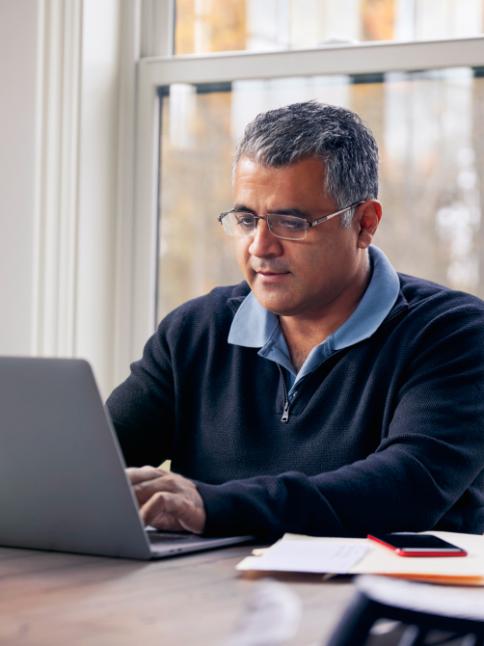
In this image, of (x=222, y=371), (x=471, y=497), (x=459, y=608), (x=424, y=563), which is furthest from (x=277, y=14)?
(x=459, y=608)

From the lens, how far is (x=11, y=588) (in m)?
1.10

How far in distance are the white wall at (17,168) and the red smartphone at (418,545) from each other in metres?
1.50

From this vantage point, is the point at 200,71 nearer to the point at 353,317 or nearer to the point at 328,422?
the point at 353,317

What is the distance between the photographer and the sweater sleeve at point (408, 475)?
4.57ft

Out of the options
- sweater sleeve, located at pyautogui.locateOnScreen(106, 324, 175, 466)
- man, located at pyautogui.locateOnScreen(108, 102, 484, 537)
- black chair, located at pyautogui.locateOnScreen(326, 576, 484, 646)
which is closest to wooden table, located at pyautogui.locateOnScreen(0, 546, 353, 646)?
black chair, located at pyautogui.locateOnScreen(326, 576, 484, 646)

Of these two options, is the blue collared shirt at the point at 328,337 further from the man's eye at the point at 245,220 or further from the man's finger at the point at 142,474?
the man's finger at the point at 142,474

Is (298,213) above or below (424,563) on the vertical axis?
above

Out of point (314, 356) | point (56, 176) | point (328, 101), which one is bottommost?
point (314, 356)

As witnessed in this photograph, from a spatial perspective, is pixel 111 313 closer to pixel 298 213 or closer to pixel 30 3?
pixel 30 3

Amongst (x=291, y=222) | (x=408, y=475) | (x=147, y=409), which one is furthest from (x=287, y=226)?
(x=408, y=475)

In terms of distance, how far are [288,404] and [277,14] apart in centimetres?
127

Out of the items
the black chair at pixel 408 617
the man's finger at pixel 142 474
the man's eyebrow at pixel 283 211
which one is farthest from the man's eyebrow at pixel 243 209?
the black chair at pixel 408 617

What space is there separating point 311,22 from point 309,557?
1.80 meters

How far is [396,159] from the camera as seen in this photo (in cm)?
262
